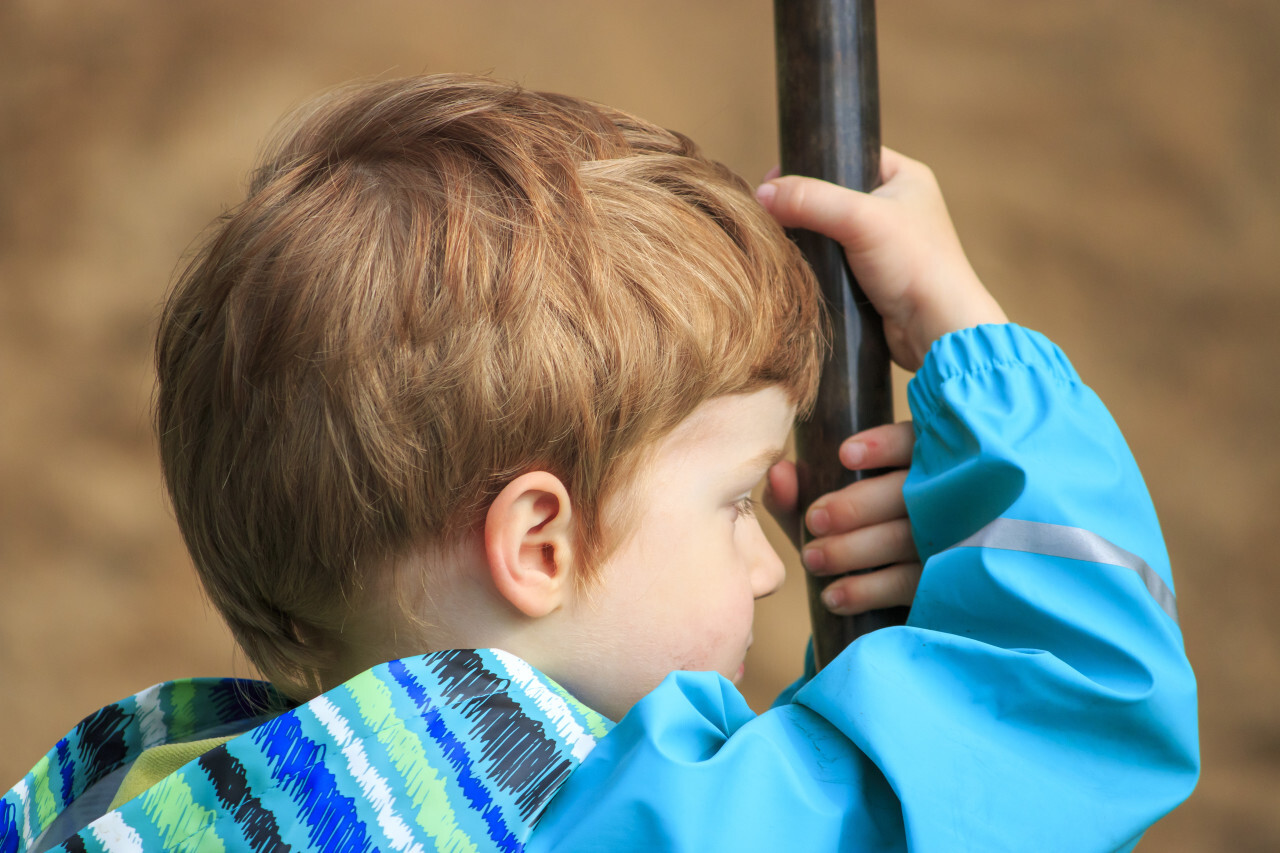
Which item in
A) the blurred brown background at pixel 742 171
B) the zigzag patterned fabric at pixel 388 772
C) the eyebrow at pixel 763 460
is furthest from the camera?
the blurred brown background at pixel 742 171

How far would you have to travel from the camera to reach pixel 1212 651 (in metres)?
1.27

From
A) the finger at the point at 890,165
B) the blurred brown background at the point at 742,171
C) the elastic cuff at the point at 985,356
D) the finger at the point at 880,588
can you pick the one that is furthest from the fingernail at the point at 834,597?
the blurred brown background at the point at 742,171

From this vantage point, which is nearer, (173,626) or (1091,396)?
(1091,396)

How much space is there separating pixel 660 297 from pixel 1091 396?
9.6 inches

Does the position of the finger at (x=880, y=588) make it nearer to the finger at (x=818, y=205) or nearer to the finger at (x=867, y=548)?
the finger at (x=867, y=548)

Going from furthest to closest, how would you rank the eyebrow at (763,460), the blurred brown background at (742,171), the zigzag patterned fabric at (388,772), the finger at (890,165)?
the blurred brown background at (742,171) → the finger at (890,165) → the eyebrow at (763,460) → the zigzag patterned fabric at (388,772)

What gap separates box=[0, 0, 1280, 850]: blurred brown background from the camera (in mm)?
1207

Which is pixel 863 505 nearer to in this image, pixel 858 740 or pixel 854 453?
pixel 854 453

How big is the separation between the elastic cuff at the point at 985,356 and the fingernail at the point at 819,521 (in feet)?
0.24

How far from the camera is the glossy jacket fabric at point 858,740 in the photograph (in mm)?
417

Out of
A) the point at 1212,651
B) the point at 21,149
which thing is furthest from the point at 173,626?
the point at 1212,651

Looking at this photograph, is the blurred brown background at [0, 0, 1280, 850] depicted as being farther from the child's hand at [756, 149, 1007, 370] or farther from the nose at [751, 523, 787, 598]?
the nose at [751, 523, 787, 598]

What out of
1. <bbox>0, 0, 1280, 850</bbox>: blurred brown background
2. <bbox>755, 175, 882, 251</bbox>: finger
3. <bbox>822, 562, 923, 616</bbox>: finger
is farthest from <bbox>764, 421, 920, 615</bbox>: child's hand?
<bbox>0, 0, 1280, 850</bbox>: blurred brown background

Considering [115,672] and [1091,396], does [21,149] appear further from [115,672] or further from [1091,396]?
[1091,396]
